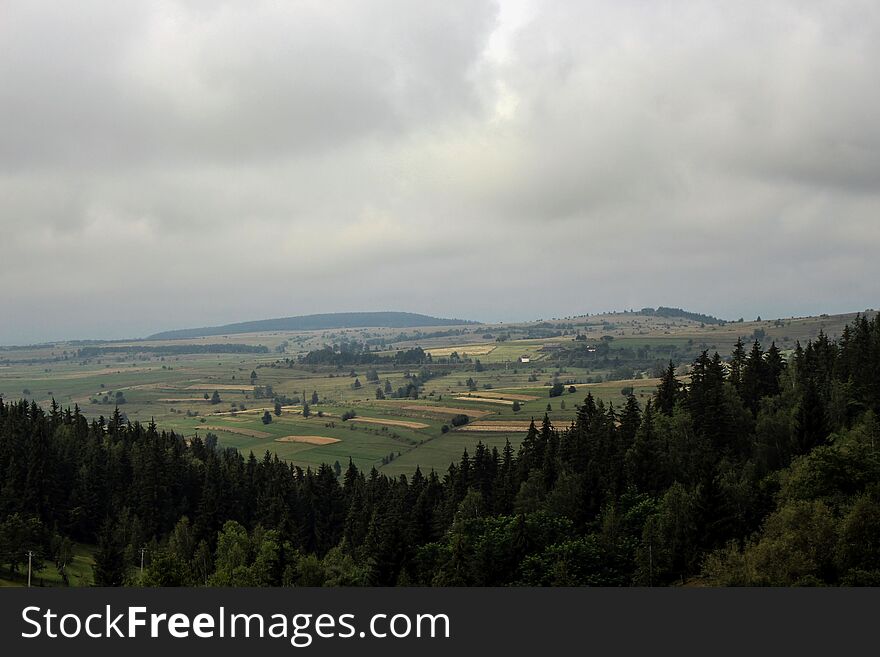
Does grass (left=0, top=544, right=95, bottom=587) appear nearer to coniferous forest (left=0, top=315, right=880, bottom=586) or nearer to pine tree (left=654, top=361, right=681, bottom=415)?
coniferous forest (left=0, top=315, right=880, bottom=586)

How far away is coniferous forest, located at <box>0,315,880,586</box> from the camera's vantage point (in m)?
80.1

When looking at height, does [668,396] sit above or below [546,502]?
above

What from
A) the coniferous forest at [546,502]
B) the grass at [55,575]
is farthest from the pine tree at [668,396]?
the grass at [55,575]

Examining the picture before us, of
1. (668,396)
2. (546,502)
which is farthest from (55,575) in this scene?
(668,396)

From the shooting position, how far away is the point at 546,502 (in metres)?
108

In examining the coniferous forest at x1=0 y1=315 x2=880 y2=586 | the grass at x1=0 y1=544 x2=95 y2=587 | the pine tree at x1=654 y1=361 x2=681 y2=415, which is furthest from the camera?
the pine tree at x1=654 y1=361 x2=681 y2=415

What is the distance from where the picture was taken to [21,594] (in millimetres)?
42625

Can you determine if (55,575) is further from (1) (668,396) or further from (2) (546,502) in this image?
(1) (668,396)

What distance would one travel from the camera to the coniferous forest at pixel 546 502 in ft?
263

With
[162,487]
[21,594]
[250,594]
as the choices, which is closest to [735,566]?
[250,594]

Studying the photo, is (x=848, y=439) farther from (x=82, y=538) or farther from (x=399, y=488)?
(x=82, y=538)

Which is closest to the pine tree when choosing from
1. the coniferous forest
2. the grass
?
the coniferous forest

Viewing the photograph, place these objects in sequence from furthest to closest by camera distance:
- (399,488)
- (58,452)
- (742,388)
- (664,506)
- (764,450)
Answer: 1. (58,452)
2. (399,488)
3. (742,388)
4. (764,450)
5. (664,506)

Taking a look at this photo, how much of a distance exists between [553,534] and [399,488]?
199 ft
